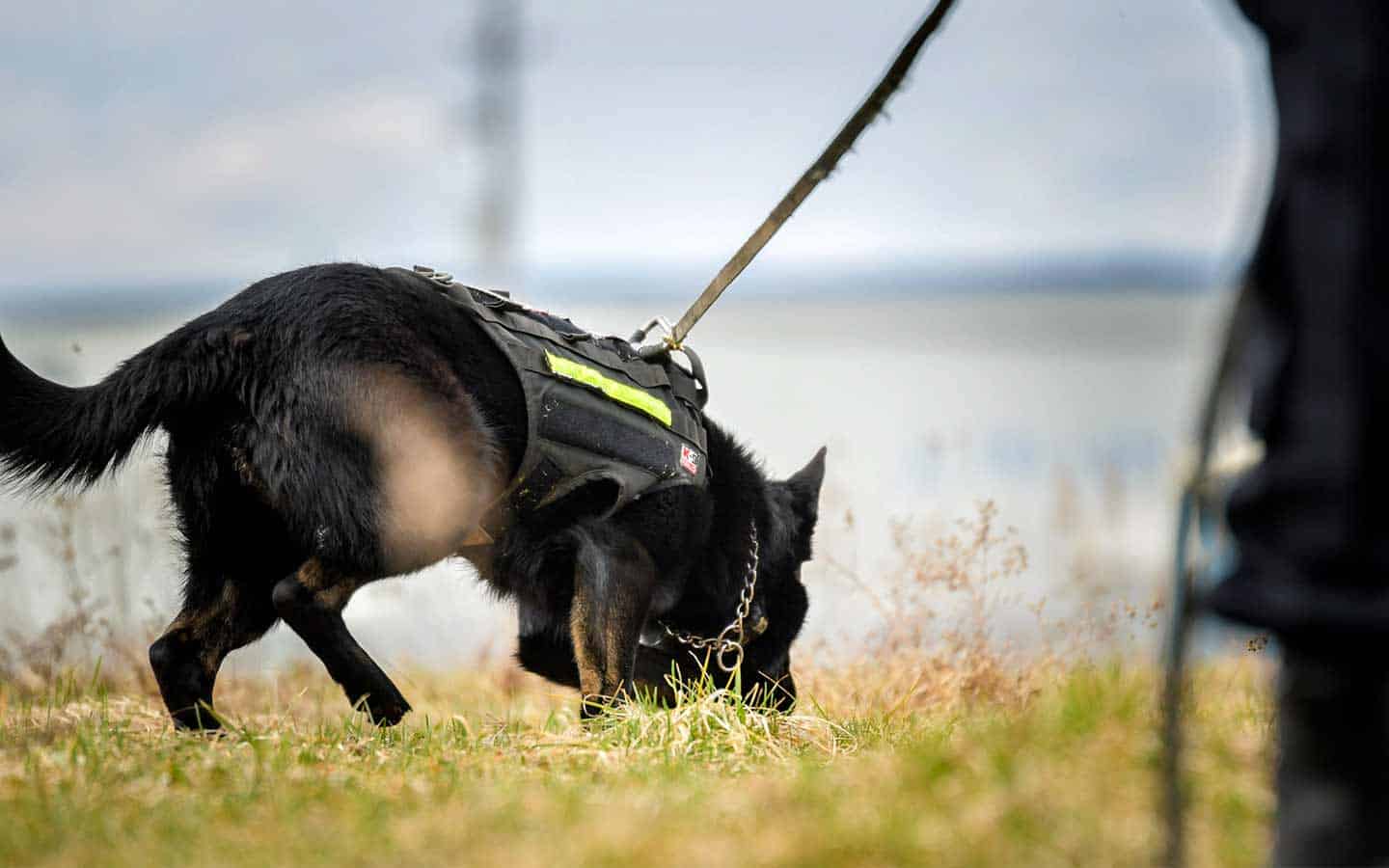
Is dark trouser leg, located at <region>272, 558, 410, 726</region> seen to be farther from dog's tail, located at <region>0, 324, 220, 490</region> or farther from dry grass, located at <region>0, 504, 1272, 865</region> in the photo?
dog's tail, located at <region>0, 324, 220, 490</region>

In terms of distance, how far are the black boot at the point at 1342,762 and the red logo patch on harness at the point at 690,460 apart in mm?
2177

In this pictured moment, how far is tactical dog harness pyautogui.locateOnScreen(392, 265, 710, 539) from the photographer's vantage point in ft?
10.3

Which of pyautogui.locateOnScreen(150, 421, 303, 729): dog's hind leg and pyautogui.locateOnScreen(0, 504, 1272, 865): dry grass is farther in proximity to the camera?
pyautogui.locateOnScreen(150, 421, 303, 729): dog's hind leg

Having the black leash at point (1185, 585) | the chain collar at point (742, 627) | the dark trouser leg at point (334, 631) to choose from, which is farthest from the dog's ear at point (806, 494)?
the black leash at point (1185, 585)

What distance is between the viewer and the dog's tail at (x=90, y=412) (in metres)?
2.84

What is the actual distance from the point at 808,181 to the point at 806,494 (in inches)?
52.6

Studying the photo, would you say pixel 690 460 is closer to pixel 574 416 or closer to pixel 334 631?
pixel 574 416

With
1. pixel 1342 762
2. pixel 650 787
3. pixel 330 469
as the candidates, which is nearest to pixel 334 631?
pixel 330 469

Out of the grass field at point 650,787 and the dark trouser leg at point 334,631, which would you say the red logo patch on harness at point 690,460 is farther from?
the dark trouser leg at point 334,631

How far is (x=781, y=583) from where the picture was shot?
3.97 metres

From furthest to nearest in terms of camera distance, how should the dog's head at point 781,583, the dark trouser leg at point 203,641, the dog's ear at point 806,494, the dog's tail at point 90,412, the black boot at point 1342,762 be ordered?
the dog's ear at point 806,494, the dog's head at point 781,583, the dark trouser leg at point 203,641, the dog's tail at point 90,412, the black boot at point 1342,762

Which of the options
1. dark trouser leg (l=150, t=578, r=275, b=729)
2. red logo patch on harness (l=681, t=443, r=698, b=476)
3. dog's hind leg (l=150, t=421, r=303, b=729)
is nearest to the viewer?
dog's hind leg (l=150, t=421, r=303, b=729)

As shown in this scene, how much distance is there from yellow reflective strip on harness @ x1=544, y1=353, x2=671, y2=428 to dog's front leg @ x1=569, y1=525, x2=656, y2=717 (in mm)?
349

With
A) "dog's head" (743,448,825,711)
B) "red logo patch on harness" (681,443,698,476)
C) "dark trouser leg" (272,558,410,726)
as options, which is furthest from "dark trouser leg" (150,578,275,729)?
"dog's head" (743,448,825,711)
